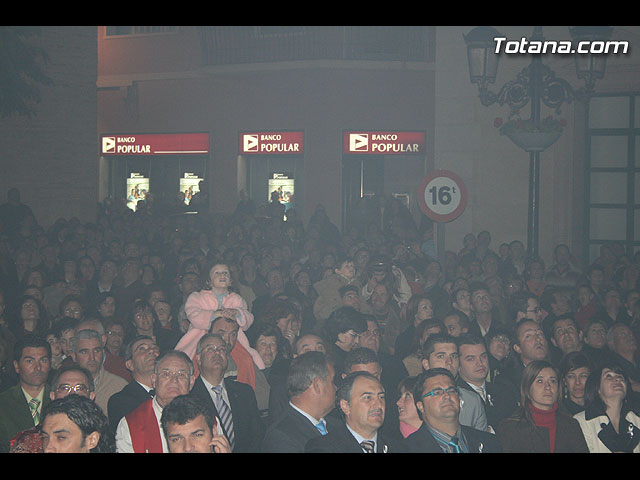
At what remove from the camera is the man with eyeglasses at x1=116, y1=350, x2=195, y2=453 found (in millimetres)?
5723

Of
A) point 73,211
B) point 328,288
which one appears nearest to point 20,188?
point 73,211

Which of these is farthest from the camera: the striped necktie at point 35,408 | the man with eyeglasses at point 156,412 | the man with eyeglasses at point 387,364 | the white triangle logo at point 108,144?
the white triangle logo at point 108,144

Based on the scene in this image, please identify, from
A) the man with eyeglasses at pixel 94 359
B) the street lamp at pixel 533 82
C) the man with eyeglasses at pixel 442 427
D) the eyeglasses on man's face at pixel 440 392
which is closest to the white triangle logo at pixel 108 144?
the street lamp at pixel 533 82

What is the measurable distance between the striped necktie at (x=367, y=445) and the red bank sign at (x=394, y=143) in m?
21.1

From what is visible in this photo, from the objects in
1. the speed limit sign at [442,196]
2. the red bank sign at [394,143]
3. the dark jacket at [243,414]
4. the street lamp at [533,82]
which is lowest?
the dark jacket at [243,414]

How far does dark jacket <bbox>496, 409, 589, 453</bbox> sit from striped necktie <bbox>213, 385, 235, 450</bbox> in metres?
1.97

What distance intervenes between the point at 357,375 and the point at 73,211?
18519 millimetres

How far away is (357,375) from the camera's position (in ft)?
19.1

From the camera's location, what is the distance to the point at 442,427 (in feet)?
19.0

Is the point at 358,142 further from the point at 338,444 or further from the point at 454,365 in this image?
the point at 338,444

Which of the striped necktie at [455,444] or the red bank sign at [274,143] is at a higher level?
the red bank sign at [274,143]

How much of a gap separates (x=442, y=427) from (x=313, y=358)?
1068 mm

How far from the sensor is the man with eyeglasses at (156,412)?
5723 mm

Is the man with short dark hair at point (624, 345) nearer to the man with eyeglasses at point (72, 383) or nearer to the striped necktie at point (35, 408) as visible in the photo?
the man with eyeglasses at point (72, 383)
